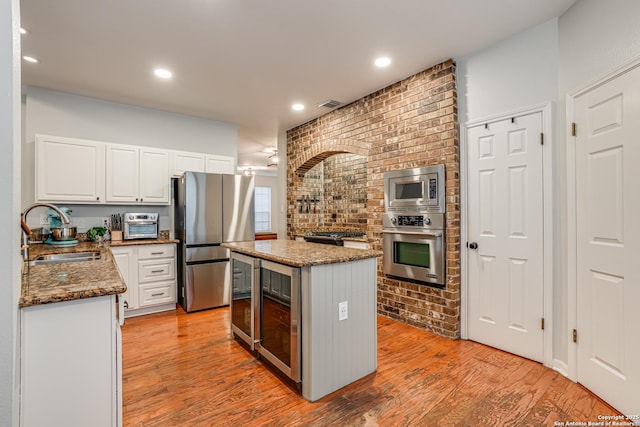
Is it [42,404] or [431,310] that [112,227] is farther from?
[431,310]

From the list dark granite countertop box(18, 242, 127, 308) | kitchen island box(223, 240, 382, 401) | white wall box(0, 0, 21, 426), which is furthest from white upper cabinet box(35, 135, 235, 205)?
white wall box(0, 0, 21, 426)

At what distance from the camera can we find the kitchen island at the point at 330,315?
210 centimetres

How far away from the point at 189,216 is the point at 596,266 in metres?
3.96

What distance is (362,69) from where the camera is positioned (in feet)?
10.7

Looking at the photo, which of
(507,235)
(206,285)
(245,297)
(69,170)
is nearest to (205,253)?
(206,285)

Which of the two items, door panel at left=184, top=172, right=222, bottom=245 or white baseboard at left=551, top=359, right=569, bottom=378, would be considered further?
door panel at left=184, top=172, right=222, bottom=245

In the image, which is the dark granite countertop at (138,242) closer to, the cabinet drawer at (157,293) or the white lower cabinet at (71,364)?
the cabinet drawer at (157,293)

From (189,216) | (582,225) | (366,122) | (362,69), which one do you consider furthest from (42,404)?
(366,122)

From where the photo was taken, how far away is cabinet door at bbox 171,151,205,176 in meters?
4.38

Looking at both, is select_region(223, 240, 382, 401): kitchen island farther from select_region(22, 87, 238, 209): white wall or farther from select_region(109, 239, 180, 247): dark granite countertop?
select_region(22, 87, 238, 209): white wall

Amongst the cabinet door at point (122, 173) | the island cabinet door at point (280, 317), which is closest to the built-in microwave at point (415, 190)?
the island cabinet door at point (280, 317)

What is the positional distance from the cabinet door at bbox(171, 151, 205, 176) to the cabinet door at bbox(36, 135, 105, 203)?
0.83 metres

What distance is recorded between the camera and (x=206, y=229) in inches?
163

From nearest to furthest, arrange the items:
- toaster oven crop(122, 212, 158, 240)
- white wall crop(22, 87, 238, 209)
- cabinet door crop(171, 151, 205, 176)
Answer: white wall crop(22, 87, 238, 209)
toaster oven crop(122, 212, 158, 240)
cabinet door crop(171, 151, 205, 176)
